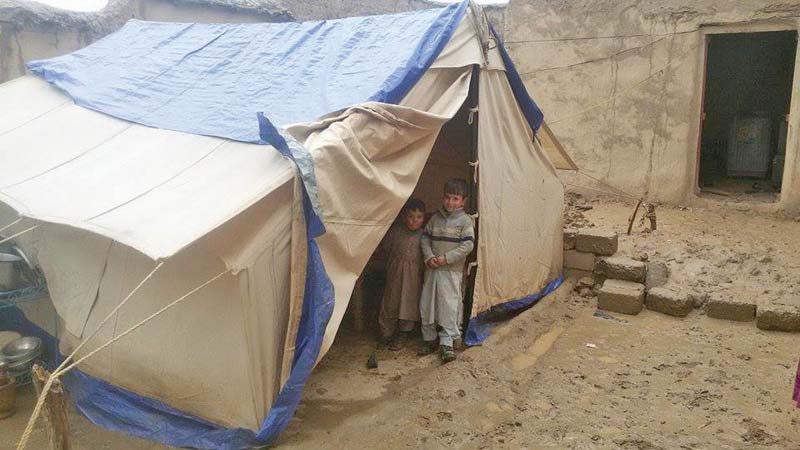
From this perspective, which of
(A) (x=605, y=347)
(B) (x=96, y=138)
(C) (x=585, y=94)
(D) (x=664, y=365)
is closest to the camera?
(B) (x=96, y=138)

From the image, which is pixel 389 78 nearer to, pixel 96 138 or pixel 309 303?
pixel 309 303

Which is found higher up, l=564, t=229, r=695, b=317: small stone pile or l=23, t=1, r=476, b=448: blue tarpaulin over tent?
l=23, t=1, r=476, b=448: blue tarpaulin over tent

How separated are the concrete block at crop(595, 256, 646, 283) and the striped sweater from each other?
6.42ft

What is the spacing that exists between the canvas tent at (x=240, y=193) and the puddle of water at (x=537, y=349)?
1.27ft

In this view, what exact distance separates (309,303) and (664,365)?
2.63 metres

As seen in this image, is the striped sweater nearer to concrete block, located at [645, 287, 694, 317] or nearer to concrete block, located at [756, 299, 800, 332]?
concrete block, located at [645, 287, 694, 317]

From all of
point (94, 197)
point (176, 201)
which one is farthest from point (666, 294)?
point (94, 197)

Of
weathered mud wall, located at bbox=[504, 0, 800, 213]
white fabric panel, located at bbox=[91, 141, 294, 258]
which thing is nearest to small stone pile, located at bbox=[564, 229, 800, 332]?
weathered mud wall, located at bbox=[504, 0, 800, 213]

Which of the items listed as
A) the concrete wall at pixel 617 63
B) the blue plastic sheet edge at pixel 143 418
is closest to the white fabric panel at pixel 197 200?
the blue plastic sheet edge at pixel 143 418

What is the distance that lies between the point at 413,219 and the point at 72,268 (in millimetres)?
2124

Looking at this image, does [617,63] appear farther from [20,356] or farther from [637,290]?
[20,356]

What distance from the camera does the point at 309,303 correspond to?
3.01 meters

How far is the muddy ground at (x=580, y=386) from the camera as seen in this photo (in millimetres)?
3221

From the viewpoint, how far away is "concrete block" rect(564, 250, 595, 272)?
5656 millimetres
